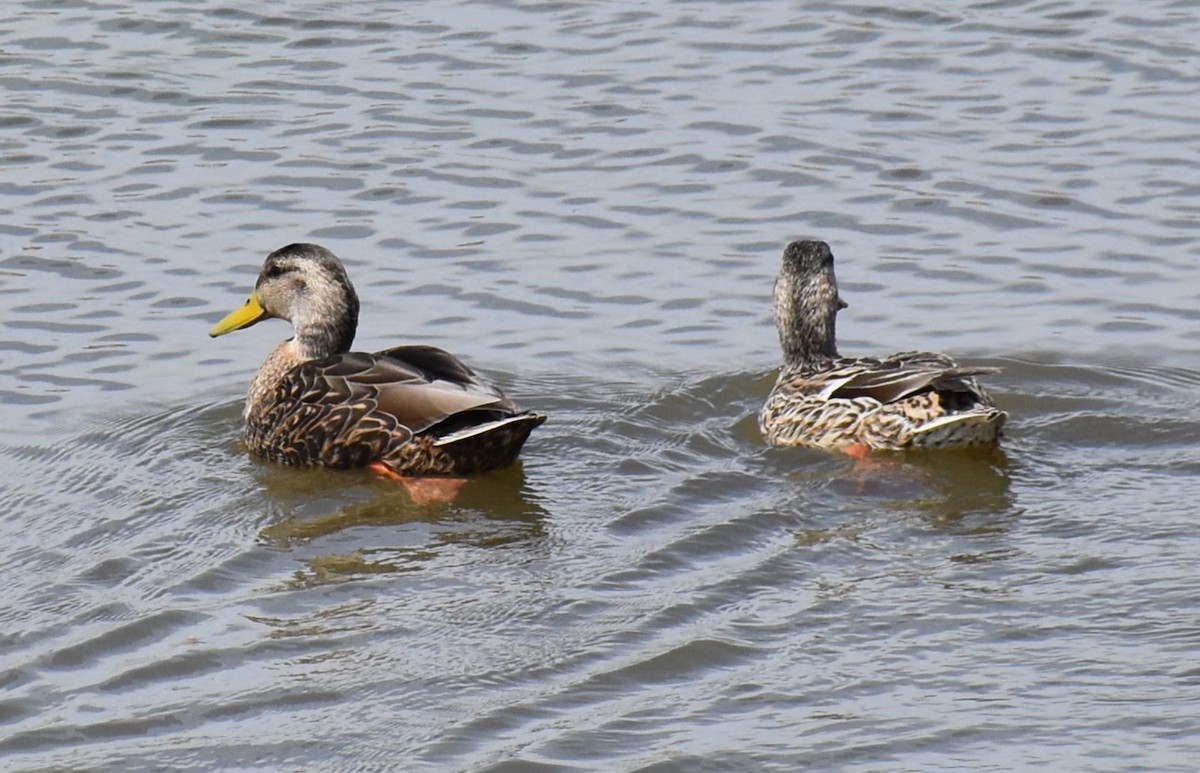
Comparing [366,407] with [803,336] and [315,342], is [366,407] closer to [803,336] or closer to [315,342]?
[315,342]

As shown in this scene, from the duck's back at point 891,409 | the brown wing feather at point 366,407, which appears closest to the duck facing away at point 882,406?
the duck's back at point 891,409

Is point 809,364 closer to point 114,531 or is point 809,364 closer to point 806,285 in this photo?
point 806,285

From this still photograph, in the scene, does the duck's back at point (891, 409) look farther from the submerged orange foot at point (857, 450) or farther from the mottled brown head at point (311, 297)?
the mottled brown head at point (311, 297)

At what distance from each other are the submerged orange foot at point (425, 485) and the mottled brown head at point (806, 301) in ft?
6.43

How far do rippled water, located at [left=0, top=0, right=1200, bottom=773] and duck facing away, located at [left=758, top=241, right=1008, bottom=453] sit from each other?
203 mm

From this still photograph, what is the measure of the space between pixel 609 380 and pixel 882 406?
158 cm

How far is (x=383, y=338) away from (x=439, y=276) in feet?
2.39

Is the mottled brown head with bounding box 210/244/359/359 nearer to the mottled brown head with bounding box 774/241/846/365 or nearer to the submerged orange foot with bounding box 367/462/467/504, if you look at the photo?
the submerged orange foot with bounding box 367/462/467/504

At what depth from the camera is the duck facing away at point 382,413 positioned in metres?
Answer: 9.26

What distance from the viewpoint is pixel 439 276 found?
464 inches

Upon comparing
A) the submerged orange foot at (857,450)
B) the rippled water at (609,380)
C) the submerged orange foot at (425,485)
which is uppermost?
the rippled water at (609,380)

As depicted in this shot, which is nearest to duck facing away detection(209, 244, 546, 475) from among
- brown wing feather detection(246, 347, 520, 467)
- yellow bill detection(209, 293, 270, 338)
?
brown wing feather detection(246, 347, 520, 467)

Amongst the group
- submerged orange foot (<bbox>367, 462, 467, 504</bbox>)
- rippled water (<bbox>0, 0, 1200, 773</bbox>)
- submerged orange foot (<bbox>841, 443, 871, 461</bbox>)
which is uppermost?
rippled water (<bbox>0, 0, 1200, 773</bbox>)

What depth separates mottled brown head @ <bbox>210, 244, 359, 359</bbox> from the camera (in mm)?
10211
